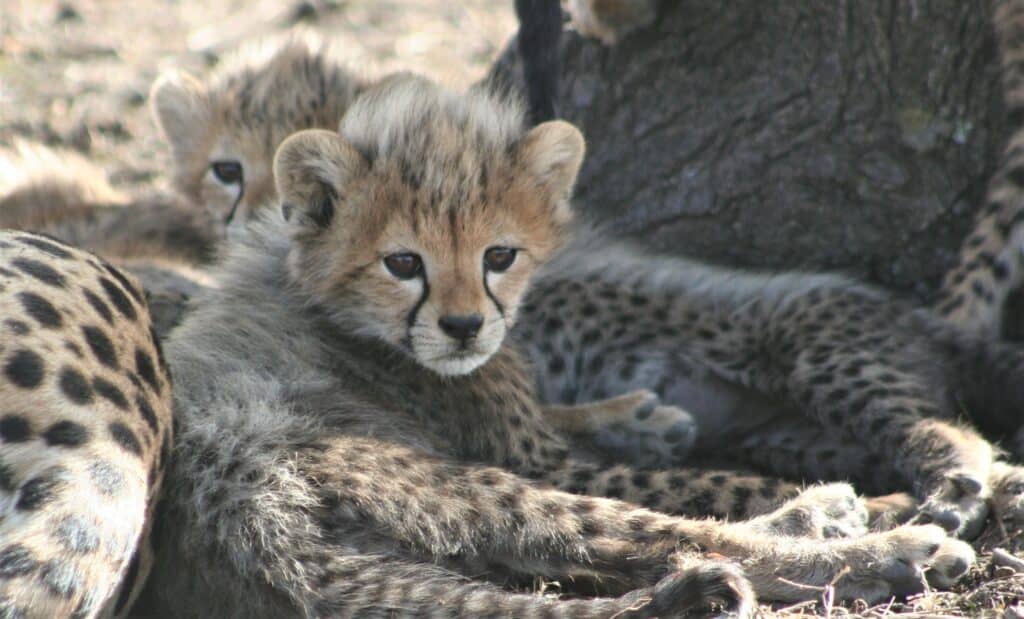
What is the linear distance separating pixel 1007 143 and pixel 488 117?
1493 millimetres

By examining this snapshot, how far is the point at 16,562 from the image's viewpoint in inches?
80.4

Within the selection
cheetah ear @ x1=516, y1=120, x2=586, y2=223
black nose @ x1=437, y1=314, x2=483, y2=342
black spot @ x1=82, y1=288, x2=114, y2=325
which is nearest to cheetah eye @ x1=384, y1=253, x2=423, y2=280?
black nose @ x1=437, y1=314, x2=483, y2=342

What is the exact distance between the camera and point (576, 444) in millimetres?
3342

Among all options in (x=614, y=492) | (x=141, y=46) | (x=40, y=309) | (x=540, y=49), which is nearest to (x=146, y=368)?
(x=40, y=309)

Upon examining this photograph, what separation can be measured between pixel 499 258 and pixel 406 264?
232 mm

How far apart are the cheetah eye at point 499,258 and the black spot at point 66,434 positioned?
1.03 m

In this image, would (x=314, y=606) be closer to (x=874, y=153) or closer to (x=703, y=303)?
(x=703, y=303)

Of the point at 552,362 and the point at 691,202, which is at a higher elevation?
the point at 691,202

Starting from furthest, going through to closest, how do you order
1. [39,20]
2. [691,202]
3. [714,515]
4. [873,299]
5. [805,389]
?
[39,20] < [691,202] < [873,299] < [805,389] < [714,515]

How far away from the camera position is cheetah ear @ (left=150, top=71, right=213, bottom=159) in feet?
13.5

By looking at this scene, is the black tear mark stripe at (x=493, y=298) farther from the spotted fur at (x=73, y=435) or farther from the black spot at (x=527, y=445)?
the spotted fur at (x=73, y=435)

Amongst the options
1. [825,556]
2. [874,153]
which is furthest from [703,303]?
[825,556]

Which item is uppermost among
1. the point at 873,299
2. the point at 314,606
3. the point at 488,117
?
the point at 488,117

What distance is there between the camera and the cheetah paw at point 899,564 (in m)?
2.56
